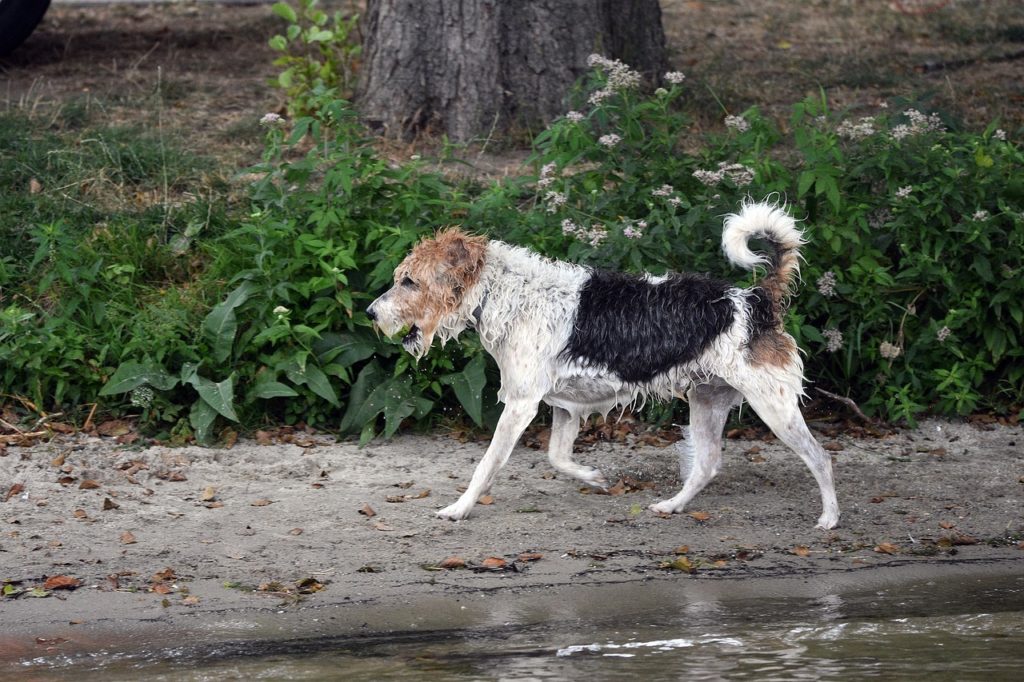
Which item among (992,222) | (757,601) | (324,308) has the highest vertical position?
(992,222)

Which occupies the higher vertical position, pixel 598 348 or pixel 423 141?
pixel 423 141

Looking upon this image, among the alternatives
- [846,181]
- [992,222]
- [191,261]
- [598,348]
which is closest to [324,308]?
[191,261]

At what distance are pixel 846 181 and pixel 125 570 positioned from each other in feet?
15.5

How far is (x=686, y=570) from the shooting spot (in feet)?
19.5

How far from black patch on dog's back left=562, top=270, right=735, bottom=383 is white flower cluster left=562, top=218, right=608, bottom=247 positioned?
3.32 feet

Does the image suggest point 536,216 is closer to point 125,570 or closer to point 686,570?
point 686,570

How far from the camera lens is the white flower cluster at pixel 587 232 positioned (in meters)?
7.38

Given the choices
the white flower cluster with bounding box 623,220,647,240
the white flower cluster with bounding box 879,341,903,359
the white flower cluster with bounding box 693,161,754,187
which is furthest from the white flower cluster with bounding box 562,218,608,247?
the white flower cluster with bounding box 879,341,903,359

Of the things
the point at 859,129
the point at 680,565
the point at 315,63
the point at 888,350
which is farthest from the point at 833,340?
the point at 315,63

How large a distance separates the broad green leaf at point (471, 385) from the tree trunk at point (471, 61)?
9.82ft

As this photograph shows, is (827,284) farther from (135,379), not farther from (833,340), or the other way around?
(135,379)

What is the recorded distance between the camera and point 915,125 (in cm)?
786

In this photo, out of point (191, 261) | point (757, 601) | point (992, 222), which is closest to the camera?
point (757, 601)

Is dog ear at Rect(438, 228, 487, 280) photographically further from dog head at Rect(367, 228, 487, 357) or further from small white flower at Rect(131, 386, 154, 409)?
small white flower at Rect(131, 386, 154, 409)
